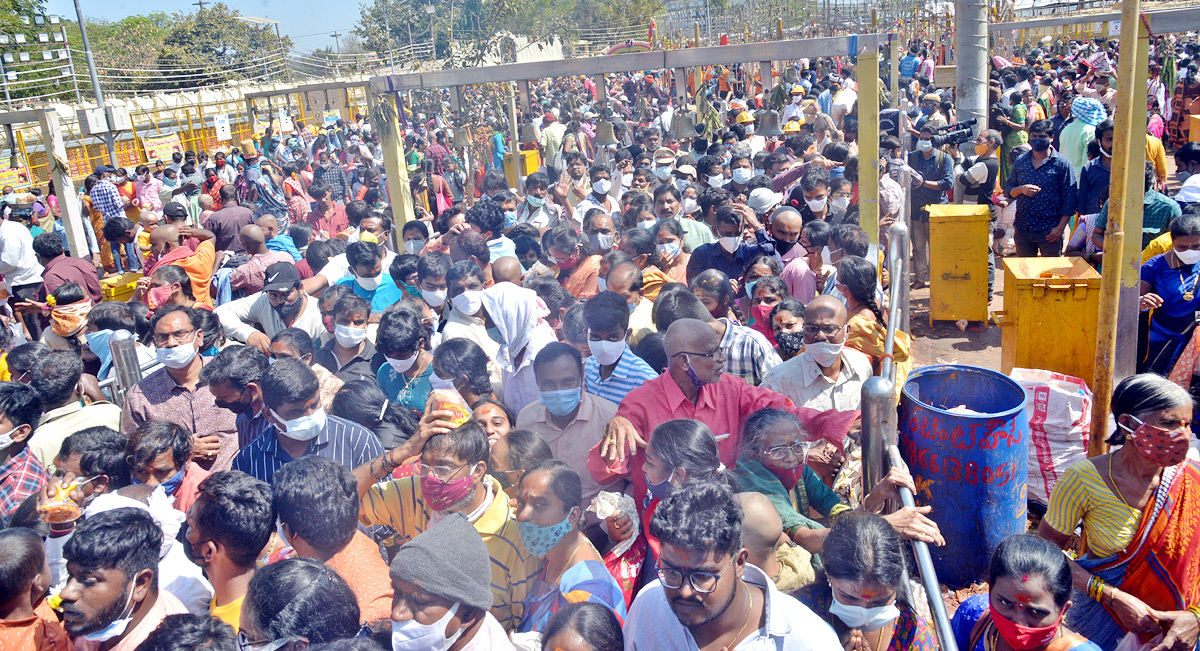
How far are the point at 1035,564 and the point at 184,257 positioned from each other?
6.64 meters

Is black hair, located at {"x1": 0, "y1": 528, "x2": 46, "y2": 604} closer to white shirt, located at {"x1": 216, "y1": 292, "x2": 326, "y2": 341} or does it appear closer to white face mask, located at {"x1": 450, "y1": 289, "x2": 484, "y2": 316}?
white face mask, located at {"x1": 450, "y1": 289, "x2": 484, "y2": 316}

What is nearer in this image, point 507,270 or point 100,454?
point 100,454

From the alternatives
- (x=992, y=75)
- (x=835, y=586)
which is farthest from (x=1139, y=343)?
(x=992, y=75)

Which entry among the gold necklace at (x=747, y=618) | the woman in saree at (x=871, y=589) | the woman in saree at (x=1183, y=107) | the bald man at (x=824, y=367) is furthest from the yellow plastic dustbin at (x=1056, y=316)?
the woman in saree at (x=1183, y=107)

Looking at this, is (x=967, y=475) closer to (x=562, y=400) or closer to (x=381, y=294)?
(x=562, y=400)

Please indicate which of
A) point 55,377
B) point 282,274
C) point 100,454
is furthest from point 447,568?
point 282,274

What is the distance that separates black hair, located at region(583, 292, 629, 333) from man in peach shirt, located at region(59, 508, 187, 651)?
7.39ft

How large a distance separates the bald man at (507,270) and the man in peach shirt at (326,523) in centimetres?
284

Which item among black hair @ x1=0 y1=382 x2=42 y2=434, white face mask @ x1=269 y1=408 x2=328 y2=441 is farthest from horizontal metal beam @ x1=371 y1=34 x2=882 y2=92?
white face mask @ x1=269 y1=408 x2=328 y2=441

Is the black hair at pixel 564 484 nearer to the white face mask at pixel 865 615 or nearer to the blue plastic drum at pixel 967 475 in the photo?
the white face mask at pixel 865 615

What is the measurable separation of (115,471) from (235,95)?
32.5m

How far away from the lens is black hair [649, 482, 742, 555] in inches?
98.2

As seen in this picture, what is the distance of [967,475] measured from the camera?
3420mm

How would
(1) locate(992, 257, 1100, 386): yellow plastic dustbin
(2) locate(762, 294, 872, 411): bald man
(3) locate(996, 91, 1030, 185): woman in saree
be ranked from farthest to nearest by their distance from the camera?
(3) locate(996, 91, 1030, 185): woman in saree < (1) locate(992, 257, 1100, 386): yellow plastic dustbin < (2) locate(762, 294, 872, 411): bald man
